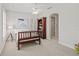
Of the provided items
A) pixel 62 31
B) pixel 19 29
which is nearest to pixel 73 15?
pixel 62 31

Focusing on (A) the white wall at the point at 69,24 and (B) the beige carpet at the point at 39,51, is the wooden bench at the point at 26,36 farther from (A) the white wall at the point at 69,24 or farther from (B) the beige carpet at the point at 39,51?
(A) the white wall at the point at 69,24

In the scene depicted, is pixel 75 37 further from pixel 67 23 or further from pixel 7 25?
pixel 7 25

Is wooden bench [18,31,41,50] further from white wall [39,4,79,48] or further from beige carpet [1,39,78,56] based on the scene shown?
white wall [39,4,79,48]

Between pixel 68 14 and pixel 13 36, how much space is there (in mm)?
4645

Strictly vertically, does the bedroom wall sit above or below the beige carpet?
above

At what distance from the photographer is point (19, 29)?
907 cm

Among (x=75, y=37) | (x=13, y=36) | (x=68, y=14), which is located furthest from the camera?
(x=13, y=36)

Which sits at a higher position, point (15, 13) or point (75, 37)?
point (15, 13)

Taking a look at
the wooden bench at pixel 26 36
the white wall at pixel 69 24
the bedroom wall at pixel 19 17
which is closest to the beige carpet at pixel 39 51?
the wooden bench at pixel 26 36

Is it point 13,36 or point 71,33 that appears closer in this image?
point 71,33

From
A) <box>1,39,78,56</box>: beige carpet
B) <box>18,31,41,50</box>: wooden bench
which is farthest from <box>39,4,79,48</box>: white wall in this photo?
<box>18,31,41,50</box>: wooden bench

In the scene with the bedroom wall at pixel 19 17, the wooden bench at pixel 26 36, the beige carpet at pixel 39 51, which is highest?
the bedroom wall at pixel 19 17

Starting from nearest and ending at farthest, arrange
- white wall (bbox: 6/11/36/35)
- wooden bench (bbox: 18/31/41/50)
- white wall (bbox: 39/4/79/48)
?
white wall (bbox: 39/4/79/48) → wooden bench (bbox: 18/31/41/50) → white wall (bbox: 6/11/36/35)

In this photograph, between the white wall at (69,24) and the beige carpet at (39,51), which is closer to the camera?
the beige carpet at (39,51)
